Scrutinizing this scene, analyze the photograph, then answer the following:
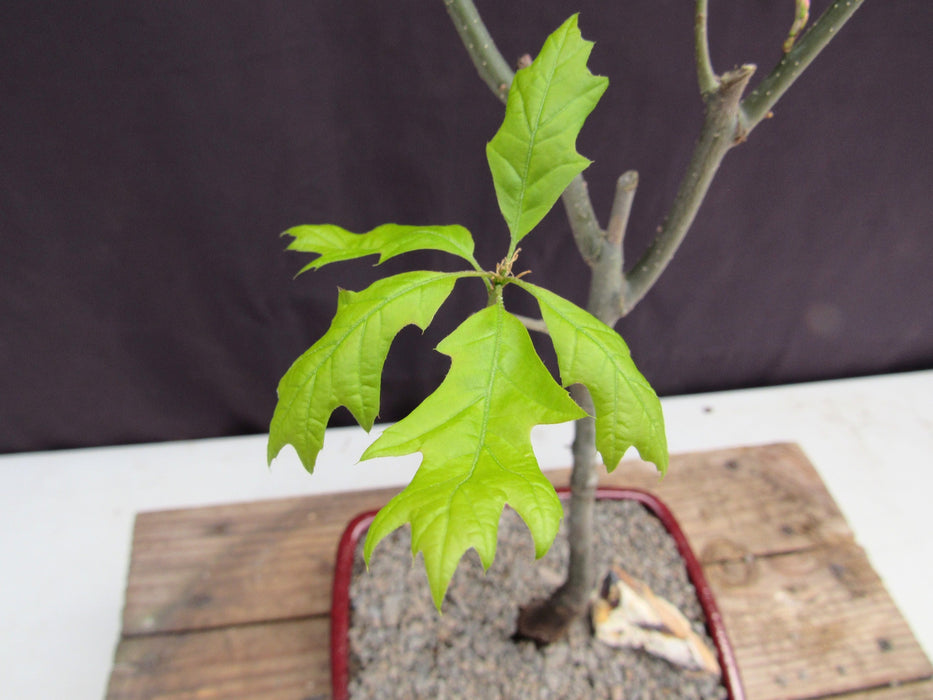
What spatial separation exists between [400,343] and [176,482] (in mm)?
501

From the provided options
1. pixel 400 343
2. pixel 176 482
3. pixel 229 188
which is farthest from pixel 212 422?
pixel 229 188

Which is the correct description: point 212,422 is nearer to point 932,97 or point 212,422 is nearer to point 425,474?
point 425,474

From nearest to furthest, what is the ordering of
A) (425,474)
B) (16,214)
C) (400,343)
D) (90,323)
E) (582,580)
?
(425,474) → (582,580) → (16,214) → (90,323) → (400,343)

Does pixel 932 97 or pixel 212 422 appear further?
pixel 212 422

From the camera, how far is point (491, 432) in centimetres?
50

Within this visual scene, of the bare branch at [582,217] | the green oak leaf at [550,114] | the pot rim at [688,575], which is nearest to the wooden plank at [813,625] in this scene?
the pot rim at [688,575]

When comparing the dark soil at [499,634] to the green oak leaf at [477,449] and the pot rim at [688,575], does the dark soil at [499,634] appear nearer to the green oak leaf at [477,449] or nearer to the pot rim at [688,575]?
the pot rim at [688,575]

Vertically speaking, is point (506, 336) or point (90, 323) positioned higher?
point (90, 323)

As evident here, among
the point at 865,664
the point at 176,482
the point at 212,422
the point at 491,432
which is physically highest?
the point at 212,422

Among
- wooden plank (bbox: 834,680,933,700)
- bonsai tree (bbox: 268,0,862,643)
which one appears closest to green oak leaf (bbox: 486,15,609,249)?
bonsai tree (bbox: 268,0,862,643)

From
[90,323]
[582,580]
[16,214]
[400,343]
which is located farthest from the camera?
[400,343]

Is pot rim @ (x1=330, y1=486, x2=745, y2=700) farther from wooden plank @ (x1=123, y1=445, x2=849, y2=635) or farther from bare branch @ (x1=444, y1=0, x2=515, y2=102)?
bare branch @ (x1=444, y1=0, x2=515, y2=102)

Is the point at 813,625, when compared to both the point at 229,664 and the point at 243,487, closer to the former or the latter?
the point at 229,664

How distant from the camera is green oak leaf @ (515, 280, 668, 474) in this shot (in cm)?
52
